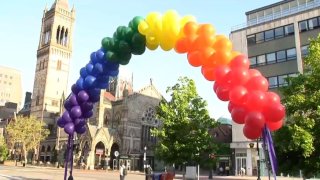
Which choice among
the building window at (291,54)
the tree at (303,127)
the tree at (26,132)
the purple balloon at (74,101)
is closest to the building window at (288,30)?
the building window at (291,54)

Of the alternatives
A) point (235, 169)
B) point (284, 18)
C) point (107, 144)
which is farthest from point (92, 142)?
point (284, 18)

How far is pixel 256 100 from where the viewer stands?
1215 cm

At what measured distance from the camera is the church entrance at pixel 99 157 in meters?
72.4

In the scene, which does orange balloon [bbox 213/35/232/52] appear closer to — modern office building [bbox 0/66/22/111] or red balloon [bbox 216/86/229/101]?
red balloon [bbox 216/86/229/101]

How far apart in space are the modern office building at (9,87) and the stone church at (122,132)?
12412 cm

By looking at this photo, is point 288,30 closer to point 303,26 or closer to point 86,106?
point 303,26

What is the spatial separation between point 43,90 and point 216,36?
3676 inches

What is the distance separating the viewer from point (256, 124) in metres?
12.1

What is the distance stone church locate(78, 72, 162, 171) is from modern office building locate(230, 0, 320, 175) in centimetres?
2869

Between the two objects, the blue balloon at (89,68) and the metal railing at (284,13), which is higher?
the metal railing at (284,13)

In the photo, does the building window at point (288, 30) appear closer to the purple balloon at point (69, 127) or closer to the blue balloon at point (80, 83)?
the blue balloon at point (80, 83)

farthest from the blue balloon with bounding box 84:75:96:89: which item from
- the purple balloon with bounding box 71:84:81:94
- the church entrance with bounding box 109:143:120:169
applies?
the church entrance with bounding box 109:143:120:169

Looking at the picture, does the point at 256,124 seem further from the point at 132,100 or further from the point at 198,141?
the point at 132,100

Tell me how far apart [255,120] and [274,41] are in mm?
40109
